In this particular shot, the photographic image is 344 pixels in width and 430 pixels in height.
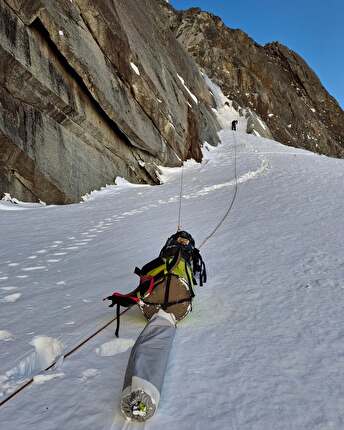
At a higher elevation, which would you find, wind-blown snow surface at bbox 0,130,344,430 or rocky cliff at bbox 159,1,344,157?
rocky cliff at bbox 159,1,344,157

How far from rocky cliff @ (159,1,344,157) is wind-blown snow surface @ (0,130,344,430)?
38.9 meters

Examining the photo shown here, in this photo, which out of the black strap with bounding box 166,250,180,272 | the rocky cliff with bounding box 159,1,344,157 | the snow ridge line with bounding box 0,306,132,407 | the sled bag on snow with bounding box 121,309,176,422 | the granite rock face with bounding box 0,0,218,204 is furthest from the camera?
the rocky cliff with bounding box 159,1,344,157

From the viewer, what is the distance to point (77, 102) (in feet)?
41.3

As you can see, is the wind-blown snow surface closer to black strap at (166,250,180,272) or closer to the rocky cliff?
black strap at (166,250,180,272)

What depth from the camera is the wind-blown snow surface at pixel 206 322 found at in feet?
7.39

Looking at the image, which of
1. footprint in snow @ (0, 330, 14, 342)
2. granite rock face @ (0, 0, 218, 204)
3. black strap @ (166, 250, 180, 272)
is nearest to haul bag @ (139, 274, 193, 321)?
black strap @ (166, 250, 180, 272)

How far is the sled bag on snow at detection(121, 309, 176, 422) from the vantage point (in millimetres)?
2104

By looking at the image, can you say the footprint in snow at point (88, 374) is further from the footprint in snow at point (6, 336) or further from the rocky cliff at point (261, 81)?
the rocky cliff at point (261, 81)

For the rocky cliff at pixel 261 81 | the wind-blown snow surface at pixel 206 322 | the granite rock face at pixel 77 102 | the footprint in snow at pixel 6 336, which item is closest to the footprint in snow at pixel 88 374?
the wind-blown snow surface at pixel 206 322

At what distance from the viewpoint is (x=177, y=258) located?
3787mm

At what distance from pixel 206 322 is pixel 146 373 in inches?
52.0

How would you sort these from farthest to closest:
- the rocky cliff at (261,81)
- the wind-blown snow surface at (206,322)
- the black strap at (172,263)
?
the rocky cliff at (261,81) → the black strap at (172,263) → the wind-blown snow surface at (206,322)

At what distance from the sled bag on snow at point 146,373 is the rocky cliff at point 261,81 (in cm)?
4313

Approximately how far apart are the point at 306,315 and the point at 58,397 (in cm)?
225
